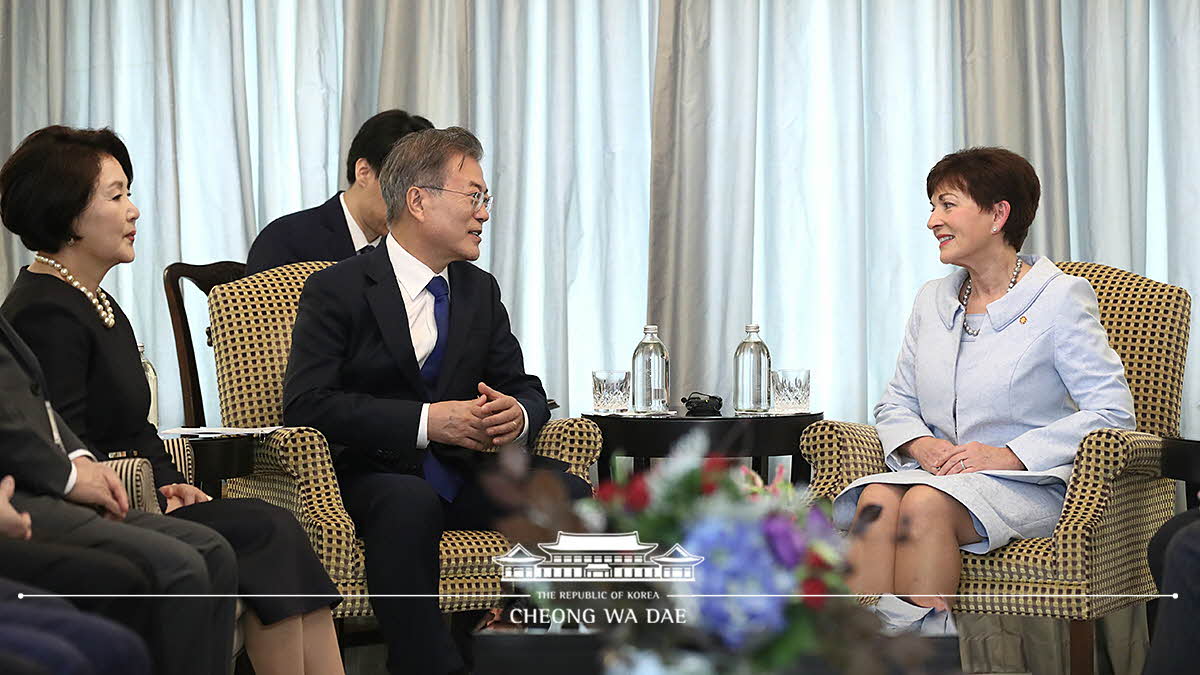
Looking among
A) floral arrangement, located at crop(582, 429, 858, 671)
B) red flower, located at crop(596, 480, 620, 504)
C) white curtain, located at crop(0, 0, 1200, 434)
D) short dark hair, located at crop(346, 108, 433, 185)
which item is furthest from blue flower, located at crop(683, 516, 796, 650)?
white curtain, located at crop(0, 0, 1200, 434)

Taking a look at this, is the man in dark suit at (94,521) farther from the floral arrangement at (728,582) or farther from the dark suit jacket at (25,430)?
the floral arrangement at (728,582)

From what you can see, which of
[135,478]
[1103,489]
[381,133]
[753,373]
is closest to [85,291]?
[135,478]

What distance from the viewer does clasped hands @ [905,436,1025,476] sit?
9.75 feet

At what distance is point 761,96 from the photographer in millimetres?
4297

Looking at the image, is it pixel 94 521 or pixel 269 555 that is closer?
pixel 94 521

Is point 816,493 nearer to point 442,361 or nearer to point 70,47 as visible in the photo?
point 442,361

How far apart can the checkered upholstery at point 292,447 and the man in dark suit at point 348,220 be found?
1.15 feet

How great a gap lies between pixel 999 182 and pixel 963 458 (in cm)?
67

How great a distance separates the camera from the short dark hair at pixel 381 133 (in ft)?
12.5

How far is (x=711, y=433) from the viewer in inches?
131

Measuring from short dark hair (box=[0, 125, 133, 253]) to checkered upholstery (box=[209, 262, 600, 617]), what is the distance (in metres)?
0.62

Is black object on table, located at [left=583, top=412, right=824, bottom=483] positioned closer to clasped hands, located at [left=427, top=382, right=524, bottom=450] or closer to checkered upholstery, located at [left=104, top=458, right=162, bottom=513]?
clasped hands, located at [left=427, top=382, right=524, bottom=450]

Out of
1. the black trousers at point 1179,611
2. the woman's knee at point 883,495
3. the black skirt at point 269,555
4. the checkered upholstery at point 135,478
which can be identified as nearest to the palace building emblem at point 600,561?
the black skirt at point 269,555

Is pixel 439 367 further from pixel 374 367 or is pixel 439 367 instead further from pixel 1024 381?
pixel 1024 381
